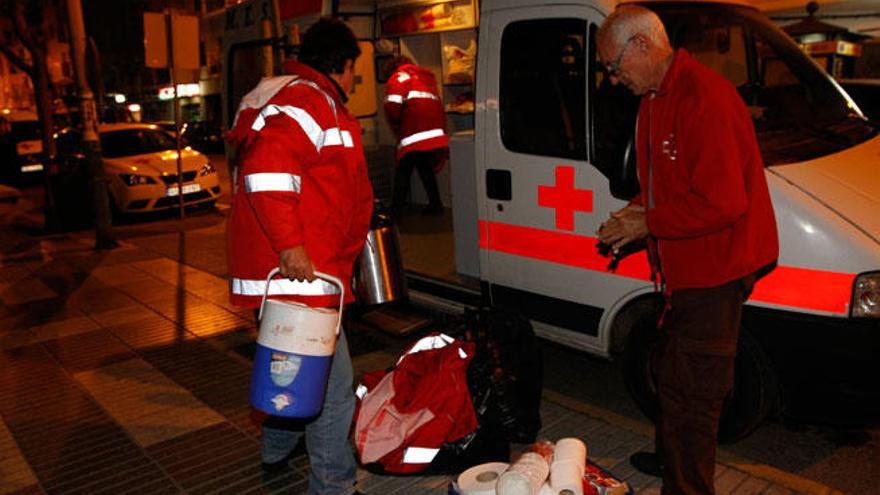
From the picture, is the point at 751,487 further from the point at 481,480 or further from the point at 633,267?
the point at 481,480

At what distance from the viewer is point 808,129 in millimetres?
3789

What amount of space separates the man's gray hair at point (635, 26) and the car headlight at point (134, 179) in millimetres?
10923

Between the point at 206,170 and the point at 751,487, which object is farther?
the point at 206,170

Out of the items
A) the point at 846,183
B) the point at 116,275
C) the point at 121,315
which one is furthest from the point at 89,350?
the point at 846,183

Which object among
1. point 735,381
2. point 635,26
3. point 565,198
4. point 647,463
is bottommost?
point 647,463

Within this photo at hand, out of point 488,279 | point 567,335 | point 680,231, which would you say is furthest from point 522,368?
point 680,231

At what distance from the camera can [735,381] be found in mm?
3529

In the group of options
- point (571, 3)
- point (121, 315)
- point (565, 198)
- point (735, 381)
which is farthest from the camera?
point (121, 315)

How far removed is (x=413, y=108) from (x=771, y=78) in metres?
3.97

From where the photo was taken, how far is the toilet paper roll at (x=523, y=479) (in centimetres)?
262

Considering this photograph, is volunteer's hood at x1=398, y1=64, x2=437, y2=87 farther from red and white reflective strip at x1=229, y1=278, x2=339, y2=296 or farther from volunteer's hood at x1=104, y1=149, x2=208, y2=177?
volunteer's hood at x1=104, y1=149, x2=208, y2=177

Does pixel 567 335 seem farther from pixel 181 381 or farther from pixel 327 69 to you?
pixel 181 381

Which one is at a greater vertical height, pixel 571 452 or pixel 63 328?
pixel 571 452

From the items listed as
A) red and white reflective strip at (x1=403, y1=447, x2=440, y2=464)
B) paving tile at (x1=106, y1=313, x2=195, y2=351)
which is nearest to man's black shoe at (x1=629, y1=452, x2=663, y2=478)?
red and white reflective strip at (x1=403, y1=447, x2=440, y2=464)
